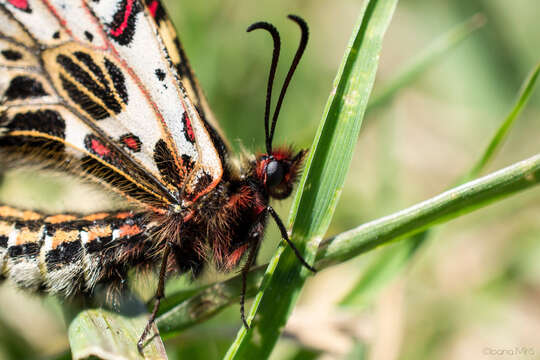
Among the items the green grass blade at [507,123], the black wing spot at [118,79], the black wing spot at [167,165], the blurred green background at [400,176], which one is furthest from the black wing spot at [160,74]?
the green grass blade at [507,123]

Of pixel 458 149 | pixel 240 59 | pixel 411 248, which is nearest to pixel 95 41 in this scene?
pixel 411 248

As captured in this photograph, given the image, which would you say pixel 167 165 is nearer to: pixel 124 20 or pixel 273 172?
pixel 273 172

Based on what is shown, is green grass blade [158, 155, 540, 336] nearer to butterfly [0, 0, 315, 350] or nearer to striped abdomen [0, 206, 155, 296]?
butterfly [0, 0, 315, 350]

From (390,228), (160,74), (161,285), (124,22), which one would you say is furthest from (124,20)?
(390,228)

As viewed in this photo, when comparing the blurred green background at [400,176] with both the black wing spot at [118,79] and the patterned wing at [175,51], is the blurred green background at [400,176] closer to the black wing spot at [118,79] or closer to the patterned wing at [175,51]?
the patterned wing at [175,51]

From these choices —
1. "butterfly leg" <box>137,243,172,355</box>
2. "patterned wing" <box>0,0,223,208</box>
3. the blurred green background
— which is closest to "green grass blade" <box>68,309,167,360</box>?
"butterfly leg" <box>137,243,172,355</box>

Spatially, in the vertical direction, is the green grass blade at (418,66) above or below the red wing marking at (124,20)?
below

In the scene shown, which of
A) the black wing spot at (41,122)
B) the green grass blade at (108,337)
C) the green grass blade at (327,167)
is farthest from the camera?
the black wing spot at (41,122)

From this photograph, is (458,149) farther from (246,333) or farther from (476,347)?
(246,333)
